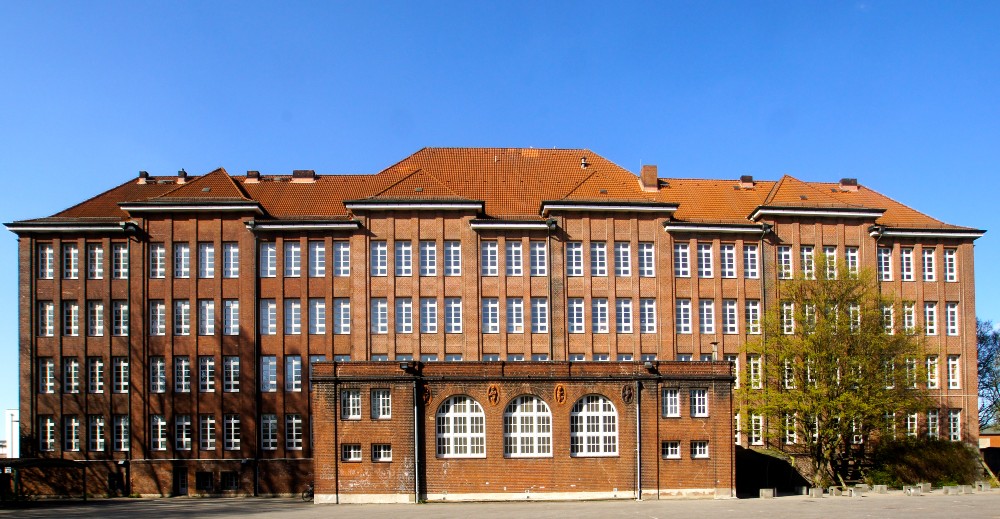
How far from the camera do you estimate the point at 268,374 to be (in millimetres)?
55094

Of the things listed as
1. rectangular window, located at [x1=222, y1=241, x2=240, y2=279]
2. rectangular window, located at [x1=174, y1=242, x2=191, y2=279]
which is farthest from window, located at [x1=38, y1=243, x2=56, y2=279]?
rectangular window, located at [x1=222, y1=241, x2=240, y2=279]

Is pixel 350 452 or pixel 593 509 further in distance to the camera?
pixel 350 452

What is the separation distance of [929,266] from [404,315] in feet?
104

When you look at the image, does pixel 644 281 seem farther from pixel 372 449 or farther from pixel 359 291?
pixel 372 449

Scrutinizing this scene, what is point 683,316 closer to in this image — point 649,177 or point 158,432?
point 649,177

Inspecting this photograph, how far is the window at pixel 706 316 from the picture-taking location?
56.8 meters

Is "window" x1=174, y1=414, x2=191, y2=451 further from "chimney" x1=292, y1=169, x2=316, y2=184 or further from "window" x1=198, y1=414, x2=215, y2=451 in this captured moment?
"chimney" x1=292, y1=169, x2=316, y2=184

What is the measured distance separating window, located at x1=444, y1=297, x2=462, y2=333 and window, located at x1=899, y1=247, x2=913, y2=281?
86.6ft

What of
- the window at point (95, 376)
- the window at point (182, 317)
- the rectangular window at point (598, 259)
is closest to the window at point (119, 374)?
the window at point (95, 376)

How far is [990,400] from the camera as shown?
88875mm

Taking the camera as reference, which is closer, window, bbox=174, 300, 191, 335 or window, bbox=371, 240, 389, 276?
window, bbox=174, 300, 191, 335

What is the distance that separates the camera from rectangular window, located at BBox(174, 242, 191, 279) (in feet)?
183

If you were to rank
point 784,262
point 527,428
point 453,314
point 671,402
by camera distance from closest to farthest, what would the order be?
1. point 527,428
2. point 671,402
3. point 453,314
4. point 784,262

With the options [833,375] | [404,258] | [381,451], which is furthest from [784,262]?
[381,451]
